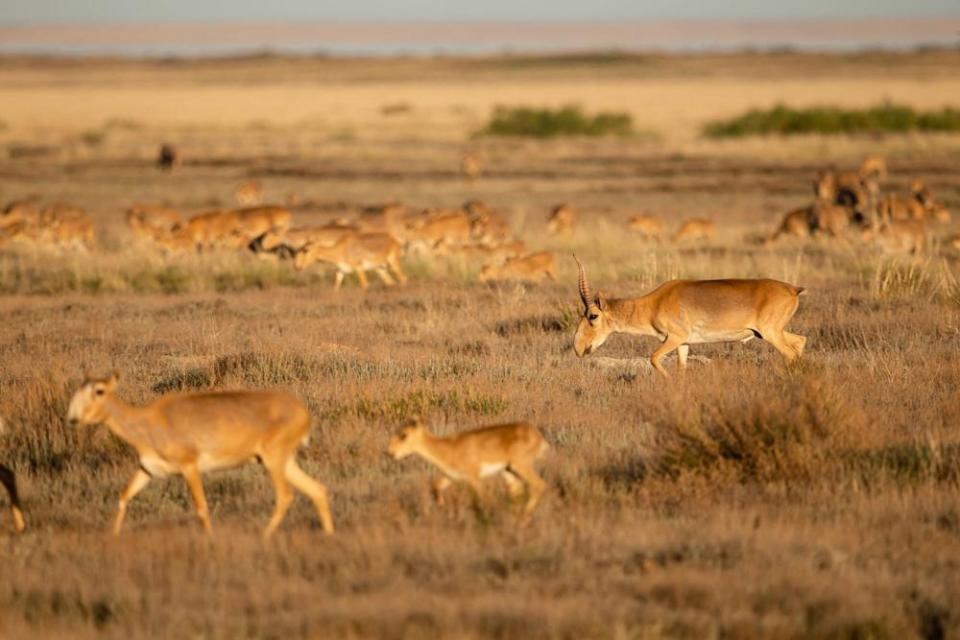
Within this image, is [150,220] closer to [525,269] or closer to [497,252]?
[497,252]

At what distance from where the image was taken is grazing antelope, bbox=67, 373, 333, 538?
340 inches

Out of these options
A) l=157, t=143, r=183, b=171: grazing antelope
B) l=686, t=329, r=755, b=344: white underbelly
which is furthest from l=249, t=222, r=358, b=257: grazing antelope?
l=157, t=143, r=183, b=171: grazing antelope

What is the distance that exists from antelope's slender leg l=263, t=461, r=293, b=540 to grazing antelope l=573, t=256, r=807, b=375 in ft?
19.0

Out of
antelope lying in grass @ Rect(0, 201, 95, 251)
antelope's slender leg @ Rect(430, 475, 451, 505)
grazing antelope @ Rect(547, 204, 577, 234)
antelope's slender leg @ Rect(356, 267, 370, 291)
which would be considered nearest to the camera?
antelope's slender leg @ Rect(430, 475, 451, 505)

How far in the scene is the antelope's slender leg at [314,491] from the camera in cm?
871

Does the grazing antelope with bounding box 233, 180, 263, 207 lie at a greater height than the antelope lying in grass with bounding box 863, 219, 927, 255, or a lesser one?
lesser

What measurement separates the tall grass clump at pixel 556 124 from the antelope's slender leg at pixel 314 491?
59.9 metres

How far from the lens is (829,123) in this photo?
208 ft

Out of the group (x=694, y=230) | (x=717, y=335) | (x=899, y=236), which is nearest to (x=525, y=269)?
(x=694, y=230)

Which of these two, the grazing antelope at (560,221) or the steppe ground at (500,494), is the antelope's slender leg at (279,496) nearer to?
the steppe ground at (500,494)

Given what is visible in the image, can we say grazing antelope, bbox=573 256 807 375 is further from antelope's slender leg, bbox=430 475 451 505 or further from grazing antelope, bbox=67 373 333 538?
grazing antelope, bbox=67 373 333 538

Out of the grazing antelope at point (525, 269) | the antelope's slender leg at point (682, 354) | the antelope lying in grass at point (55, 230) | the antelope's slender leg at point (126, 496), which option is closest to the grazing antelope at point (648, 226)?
the grazing antelope at point (525, 269)

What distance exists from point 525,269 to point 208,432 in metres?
14.4

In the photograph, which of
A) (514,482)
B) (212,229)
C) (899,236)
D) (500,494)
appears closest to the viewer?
(514,482)
